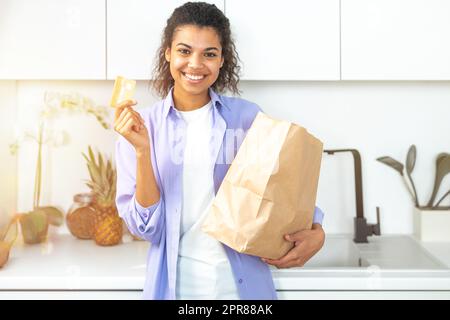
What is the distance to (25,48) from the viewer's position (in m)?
1.26

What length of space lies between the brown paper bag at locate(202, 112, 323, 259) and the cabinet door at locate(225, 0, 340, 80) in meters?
0.42

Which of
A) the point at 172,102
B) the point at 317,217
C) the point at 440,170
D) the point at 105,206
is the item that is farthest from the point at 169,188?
the point at 440,170

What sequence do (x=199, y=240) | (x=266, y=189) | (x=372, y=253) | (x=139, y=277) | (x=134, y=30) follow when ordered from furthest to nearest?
(x=372, y=253), (x=134, y=30), (x=139, y=277), (x=199, y=240), (x=266, y=189)

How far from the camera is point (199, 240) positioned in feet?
3.14

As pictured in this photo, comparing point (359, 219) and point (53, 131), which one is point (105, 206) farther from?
point (359, 219)

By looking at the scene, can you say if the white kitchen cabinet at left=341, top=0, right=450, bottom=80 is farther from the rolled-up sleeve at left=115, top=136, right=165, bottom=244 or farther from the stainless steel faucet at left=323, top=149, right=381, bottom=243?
the rolled-up sleeve at left=115, top=136, right=165, bottom=244

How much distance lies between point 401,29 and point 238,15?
1.19 feet

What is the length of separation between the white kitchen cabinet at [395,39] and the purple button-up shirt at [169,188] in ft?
1.31

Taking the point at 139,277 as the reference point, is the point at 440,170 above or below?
above

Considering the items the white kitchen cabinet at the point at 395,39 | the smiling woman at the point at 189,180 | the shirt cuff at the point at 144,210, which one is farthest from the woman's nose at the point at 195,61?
the white kitchen cabinet at the point at 395,39

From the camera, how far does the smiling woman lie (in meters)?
0.94

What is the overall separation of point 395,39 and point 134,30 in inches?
22.9

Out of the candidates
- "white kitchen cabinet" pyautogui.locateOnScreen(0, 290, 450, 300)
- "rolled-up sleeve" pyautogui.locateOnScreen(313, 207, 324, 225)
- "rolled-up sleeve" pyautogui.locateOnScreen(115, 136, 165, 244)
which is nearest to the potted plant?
"white kitchen cabinet" pyautogui.locateOnScreen(0, 290, 450, 300)
